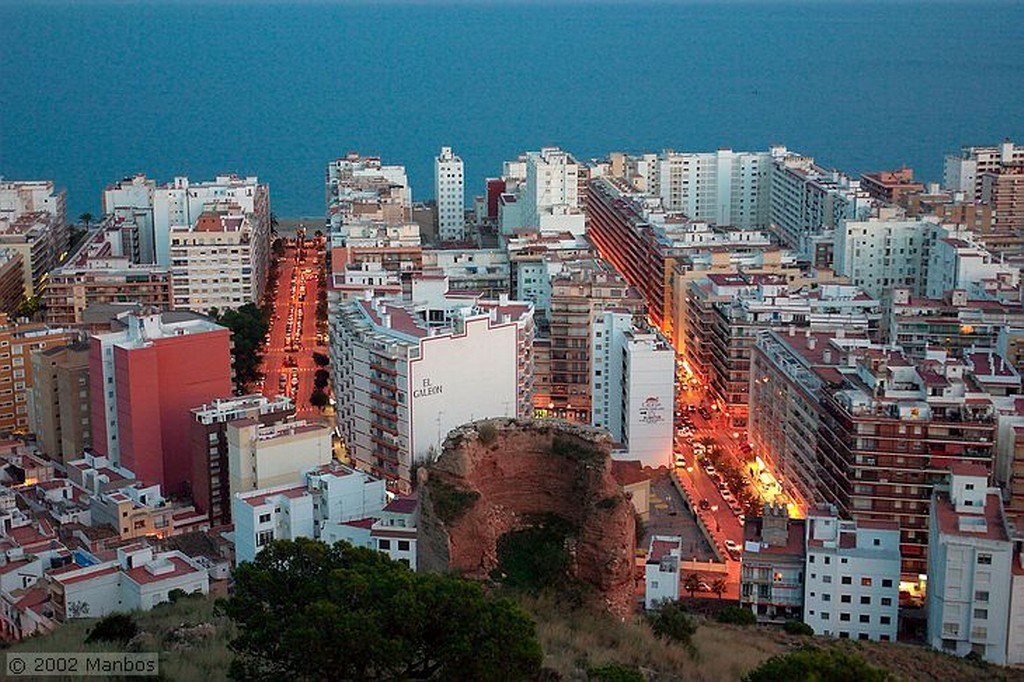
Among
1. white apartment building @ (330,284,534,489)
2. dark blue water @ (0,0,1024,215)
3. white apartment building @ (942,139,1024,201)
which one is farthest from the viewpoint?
dark blue water @ (0,0,1024,215)

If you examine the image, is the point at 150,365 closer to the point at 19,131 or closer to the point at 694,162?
the point at 694,162

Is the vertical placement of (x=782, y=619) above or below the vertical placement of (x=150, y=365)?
below

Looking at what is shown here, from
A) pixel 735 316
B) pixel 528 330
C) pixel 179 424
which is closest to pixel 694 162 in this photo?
pixel 735 316

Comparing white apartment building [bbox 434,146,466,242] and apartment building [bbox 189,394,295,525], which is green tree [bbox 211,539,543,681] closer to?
apartment building [bbox 189,394,295,525]

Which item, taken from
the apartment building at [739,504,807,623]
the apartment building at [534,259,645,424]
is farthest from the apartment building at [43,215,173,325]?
A: the apartment building at [739,504,807,623]

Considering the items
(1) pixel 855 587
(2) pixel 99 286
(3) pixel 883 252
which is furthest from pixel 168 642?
(3) pixel 883 252
